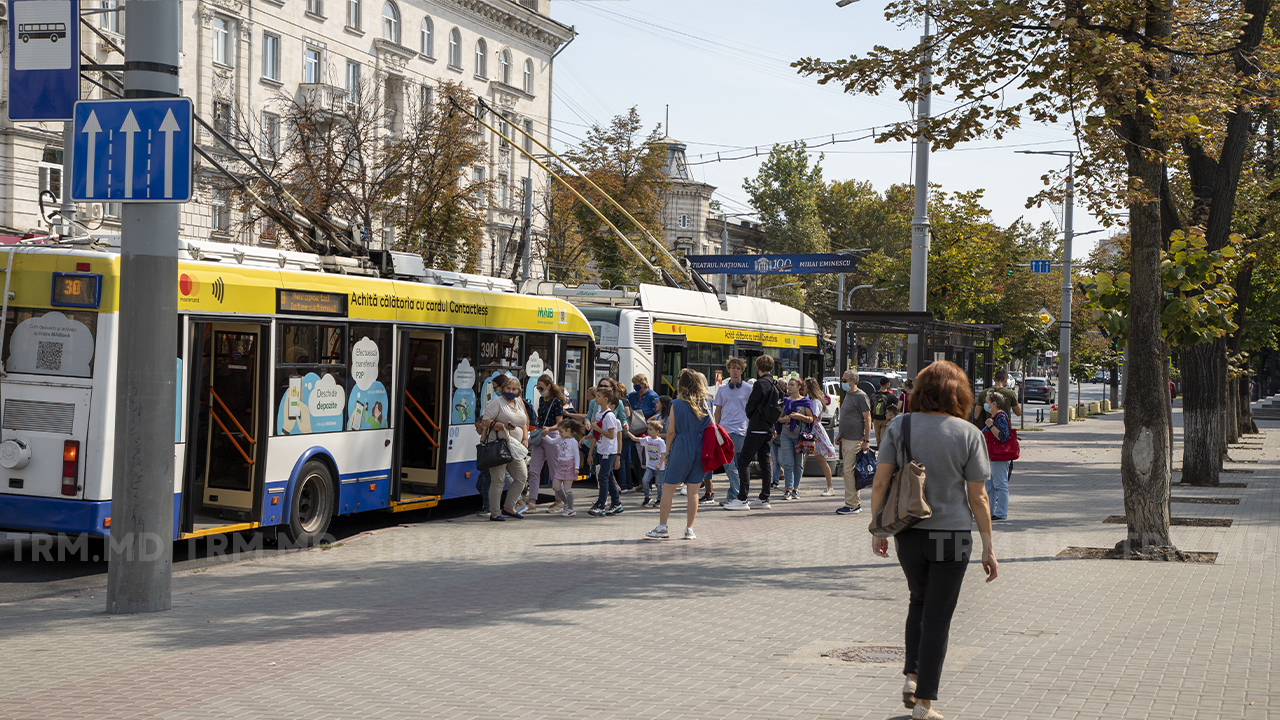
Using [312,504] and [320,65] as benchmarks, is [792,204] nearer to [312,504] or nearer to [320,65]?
[320,65]

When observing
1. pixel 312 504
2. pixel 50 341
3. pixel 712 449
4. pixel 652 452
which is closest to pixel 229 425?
pixel 312 504

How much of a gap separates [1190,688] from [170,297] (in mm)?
6406

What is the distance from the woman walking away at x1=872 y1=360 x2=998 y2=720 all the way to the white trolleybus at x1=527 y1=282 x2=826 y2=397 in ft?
39.1

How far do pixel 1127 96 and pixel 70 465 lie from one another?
9.27 m

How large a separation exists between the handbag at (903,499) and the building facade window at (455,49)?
47.8 metres

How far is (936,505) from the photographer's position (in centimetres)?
569

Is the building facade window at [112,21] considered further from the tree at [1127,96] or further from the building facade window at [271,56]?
the tree at [1127,96]

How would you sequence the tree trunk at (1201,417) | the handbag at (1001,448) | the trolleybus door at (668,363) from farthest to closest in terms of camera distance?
the tree trunk at (1201,417) → the trolleybus door at (668,363) → the handbag at (1001,448)

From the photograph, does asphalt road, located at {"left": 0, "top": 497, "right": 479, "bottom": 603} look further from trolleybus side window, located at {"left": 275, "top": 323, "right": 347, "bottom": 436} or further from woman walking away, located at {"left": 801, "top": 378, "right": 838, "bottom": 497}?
woman walking away, located at {"left": 801, "top": 378, "right": 838, "bottom": 497}

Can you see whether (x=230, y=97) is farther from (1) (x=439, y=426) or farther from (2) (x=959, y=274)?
(1) (x=439, y=426)

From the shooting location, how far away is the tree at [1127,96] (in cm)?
1116

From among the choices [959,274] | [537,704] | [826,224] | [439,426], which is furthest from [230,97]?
[826,224]

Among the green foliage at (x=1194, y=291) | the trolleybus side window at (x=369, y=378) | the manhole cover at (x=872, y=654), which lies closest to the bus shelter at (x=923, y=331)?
the green foliage at (x=1194, y=291)

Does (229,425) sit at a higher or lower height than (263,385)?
lower
